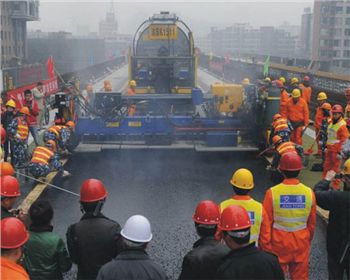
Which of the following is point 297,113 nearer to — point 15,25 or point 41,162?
point 41,162

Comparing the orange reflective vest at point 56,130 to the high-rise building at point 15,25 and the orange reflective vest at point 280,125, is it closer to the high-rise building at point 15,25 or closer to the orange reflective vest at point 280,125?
the orange reflective vest at point 280,125

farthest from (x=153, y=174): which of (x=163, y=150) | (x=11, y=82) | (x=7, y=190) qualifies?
(x=11, y=82)

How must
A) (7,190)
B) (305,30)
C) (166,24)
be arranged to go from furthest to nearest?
(305,30) < (166,24) < (7,190)

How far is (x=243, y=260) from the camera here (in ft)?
10.1

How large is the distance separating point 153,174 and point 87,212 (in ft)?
20.6

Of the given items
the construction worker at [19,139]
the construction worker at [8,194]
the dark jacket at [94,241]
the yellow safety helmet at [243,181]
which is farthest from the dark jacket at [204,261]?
the construction worker at [19,139]

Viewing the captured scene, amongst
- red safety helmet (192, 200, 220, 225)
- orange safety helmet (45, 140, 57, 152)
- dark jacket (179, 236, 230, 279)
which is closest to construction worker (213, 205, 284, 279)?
dark jacket (179, 236, 230, 279)

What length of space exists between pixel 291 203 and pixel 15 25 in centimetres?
5977

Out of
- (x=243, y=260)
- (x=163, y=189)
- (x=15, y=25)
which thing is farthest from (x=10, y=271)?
(x=15, y=25)

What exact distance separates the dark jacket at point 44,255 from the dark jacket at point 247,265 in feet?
4.37

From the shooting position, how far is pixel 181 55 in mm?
16234

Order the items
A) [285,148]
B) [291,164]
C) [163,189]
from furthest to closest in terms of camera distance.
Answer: [163,189]
[285,148]
[291,164]

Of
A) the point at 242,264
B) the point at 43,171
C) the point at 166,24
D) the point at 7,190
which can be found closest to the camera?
the point at 242,264

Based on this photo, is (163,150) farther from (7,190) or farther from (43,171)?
(7,190)
